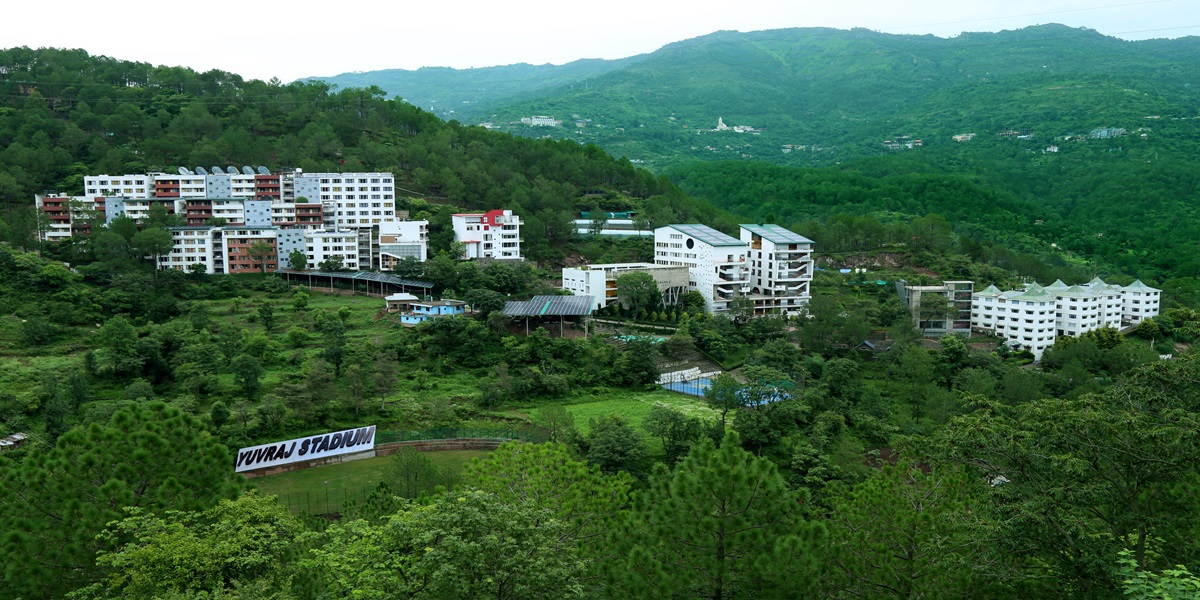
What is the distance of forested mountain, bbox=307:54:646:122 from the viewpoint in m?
150

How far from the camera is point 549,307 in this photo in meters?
30.4

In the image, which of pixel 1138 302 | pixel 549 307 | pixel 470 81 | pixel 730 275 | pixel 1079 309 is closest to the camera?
pixel 549 307

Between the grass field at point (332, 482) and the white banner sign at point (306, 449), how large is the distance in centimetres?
33

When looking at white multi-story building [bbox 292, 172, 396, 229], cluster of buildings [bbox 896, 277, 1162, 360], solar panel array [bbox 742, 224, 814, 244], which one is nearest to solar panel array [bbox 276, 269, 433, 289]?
white multi-story building [bbox 292, 172, 396, 229]

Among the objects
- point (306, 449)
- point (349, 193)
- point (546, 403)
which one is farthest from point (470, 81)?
point (306, 449)

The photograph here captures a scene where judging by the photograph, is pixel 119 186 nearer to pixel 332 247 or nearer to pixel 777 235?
pixel 332 247

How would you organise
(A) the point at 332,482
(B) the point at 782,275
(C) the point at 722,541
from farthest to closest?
(B) the point at 782,275 → (A) the point at 332,482 → (C) the point at 722,541

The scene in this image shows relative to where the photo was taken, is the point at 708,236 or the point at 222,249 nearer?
the point at 222,249

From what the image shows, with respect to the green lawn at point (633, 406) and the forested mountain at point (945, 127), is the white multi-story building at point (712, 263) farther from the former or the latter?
the forested mountain at point (945, 127)

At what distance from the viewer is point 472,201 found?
152 ft

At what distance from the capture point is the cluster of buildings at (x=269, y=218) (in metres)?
35.9

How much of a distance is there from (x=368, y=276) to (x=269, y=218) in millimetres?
6563

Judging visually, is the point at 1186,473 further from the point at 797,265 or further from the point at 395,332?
the point at 797,265

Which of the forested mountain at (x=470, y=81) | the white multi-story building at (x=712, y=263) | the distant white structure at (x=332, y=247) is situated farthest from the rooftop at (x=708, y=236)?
the forested mountain at (x=470, y=81)
